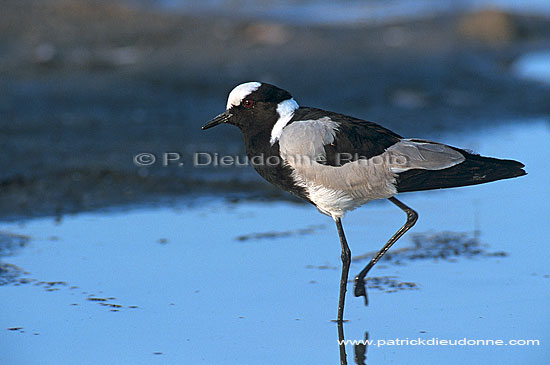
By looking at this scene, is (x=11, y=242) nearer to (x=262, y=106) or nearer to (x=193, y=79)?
(x=262, y=106)

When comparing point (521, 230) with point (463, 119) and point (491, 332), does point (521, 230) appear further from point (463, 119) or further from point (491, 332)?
point (463, 119)

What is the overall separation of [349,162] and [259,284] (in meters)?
0.92

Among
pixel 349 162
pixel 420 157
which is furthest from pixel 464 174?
pixel 349 162

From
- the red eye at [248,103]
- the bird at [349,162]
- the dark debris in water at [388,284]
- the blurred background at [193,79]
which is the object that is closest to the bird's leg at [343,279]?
the bird at [349,162]

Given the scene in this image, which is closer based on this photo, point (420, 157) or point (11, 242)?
point (420, 157)

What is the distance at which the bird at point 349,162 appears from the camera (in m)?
4.79

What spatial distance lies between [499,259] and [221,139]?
382cm

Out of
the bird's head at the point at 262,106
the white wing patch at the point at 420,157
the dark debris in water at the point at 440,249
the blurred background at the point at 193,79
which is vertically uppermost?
the blurred background at the point at 193,79

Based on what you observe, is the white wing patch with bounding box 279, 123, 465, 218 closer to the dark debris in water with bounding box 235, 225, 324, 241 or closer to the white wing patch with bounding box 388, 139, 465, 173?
the white wing patch with bounding box 388, 139, 465, 173

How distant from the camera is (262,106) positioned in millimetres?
5000

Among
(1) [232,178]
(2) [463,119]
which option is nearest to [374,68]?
(2) [463,119]

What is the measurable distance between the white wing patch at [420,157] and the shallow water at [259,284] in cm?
75

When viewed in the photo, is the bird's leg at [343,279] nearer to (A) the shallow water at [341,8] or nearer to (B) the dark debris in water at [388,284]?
(B) the dark debris in water at [388,284]

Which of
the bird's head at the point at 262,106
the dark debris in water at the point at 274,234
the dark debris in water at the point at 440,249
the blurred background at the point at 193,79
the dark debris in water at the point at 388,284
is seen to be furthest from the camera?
the blurred background at the point at 193,79
